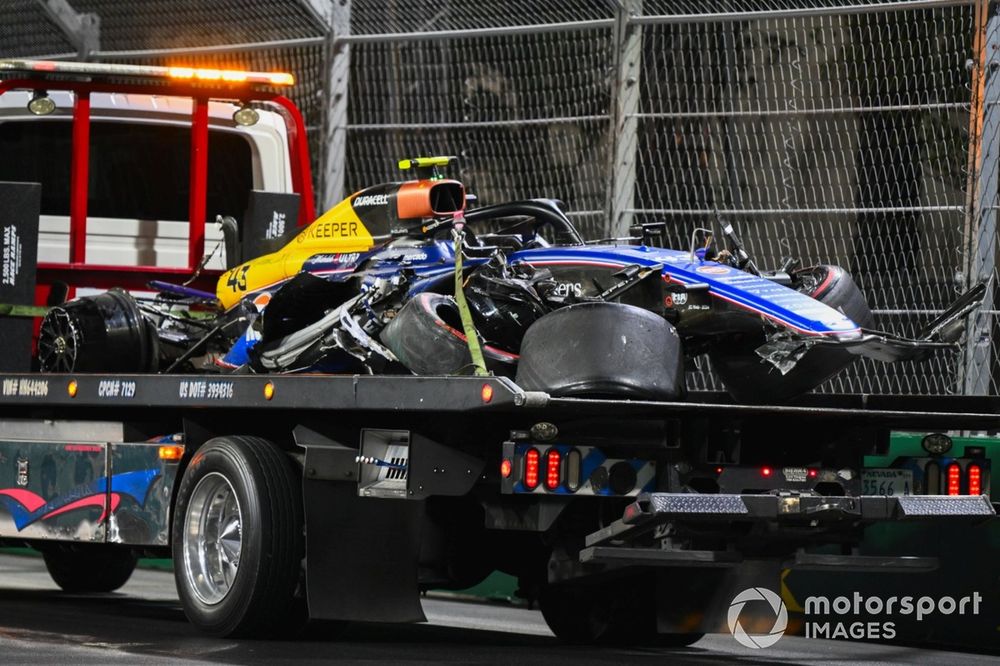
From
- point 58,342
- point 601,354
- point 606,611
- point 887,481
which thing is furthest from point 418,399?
point 58,342

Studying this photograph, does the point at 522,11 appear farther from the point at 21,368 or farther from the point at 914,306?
the point at 21,368

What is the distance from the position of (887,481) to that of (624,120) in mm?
4431

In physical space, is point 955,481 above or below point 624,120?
below

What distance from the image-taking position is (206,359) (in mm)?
9758

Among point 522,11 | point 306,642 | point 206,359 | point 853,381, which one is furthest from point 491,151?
point 306,642

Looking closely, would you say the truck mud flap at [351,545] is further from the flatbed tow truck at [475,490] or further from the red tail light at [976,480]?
the red tail light at [976,480]

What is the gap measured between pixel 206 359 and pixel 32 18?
247 inches

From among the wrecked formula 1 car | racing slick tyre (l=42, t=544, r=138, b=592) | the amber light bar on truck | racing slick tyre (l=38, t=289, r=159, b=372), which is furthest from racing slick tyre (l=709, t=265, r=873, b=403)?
racing slick tyre (l=42, t=544, r=138, b=592)

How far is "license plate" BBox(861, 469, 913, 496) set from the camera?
8184mm

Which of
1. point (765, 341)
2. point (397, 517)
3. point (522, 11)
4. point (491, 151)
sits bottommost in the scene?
point (397, 517)

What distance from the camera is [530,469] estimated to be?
734cm

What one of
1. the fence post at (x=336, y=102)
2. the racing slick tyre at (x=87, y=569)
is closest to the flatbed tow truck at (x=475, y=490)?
the racing slick tyre at (x=87, y=569)

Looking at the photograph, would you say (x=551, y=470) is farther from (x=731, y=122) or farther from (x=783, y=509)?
(x=731, y=122)

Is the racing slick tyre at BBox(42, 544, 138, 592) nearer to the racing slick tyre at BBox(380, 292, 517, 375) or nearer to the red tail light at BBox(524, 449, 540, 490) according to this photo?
the racing slick tyre at BBox(380, 292, 517, 375)
